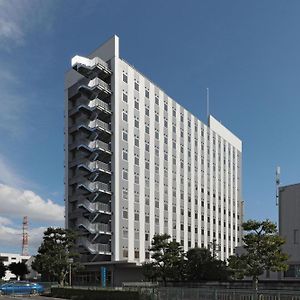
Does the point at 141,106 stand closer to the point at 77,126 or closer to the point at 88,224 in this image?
the point at 77,126

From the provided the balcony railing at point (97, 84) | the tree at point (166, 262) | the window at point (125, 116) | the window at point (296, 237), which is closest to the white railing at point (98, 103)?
the balcony railing at point (97, 84)

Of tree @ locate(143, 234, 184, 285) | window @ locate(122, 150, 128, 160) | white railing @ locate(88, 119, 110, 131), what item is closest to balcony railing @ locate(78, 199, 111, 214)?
window @ locate(122, 150, 128, 160)

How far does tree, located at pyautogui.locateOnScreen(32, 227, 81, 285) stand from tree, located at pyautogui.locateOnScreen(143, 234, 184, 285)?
10.5 metres

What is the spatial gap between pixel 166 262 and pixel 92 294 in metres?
18.2

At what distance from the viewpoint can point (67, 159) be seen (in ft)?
280

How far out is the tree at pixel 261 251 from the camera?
3756cm

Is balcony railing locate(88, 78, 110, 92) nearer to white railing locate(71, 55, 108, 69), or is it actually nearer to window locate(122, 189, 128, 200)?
white railing locate(71, 55, 108, 69)

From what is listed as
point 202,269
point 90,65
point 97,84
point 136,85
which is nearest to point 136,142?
point 136,85

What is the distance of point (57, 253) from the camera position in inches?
2408

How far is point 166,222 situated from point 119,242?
51.0ft

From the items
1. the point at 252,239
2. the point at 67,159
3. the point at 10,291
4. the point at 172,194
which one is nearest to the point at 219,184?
the point at 172,194

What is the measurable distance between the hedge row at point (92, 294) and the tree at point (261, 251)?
361 inches

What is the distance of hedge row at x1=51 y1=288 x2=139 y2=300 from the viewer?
122ft

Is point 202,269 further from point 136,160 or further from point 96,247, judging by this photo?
point 136,160
